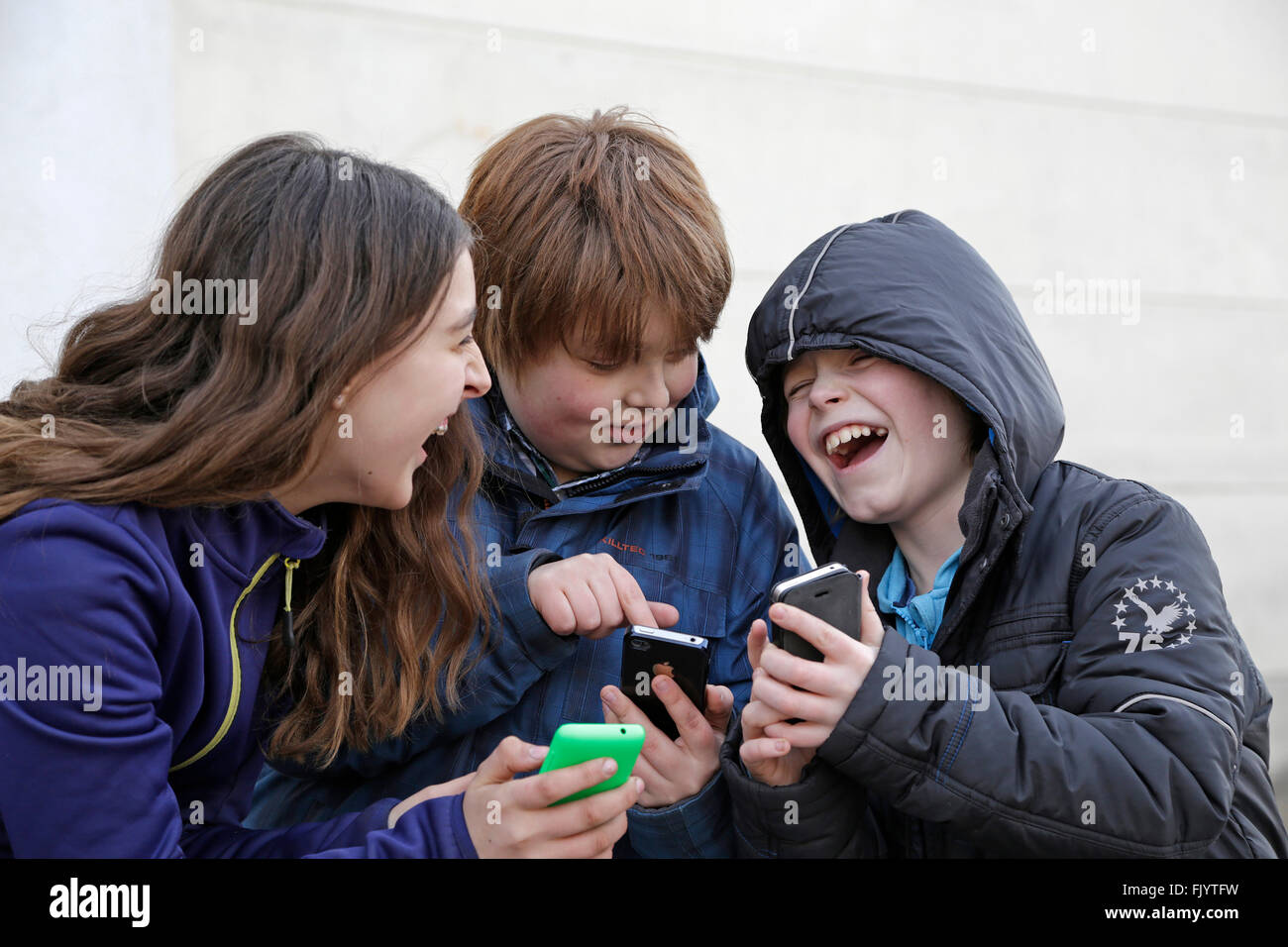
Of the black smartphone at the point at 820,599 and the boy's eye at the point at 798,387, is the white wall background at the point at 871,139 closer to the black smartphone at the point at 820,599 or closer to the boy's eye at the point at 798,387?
the boy's eye at the point at 798,387

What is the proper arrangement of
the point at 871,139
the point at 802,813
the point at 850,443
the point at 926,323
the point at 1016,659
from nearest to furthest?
the point at 802,813 → the point at 1016,659 → the point at 926,323 → the point at 850,443 → the point at 871,139

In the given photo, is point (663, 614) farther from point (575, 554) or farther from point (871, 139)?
point (871, 139)

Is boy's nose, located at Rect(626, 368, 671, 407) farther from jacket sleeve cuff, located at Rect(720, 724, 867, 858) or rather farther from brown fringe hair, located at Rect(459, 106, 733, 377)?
jacket sleeve cuff, located at Rect(720, 724, 867, 858)

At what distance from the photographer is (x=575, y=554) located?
1.86 metres

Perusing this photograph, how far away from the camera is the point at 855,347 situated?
176 cm

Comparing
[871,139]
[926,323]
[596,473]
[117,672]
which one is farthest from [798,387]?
[871,139]

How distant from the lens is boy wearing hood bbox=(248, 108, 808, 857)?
66.6 inches

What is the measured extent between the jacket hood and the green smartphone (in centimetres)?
66

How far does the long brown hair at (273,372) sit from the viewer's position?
1371 mm

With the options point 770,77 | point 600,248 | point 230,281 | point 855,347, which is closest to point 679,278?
point 600,248

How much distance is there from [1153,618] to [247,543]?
46.0 inches

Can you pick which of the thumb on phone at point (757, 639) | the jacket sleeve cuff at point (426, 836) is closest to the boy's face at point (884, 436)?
the thumb on phone at point (757, 639)

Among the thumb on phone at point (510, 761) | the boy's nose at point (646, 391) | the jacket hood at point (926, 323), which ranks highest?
the jacket hood at point (926, 323)

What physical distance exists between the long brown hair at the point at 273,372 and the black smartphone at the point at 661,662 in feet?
0.86
